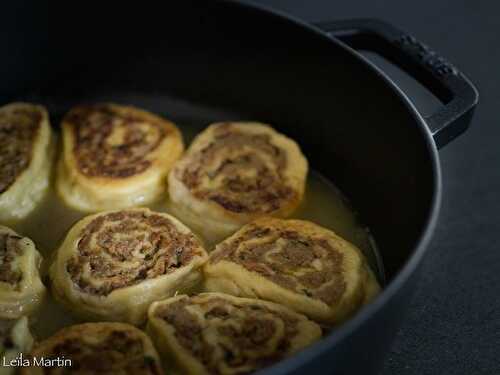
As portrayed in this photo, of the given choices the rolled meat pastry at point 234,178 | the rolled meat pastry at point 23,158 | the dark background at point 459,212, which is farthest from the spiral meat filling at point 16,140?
the dark background at point 459,212

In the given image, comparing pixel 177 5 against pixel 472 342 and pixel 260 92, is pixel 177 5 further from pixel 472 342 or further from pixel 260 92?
pixel 472 342

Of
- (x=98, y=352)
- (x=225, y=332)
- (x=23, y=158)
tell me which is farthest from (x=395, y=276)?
(x=23, y=158)

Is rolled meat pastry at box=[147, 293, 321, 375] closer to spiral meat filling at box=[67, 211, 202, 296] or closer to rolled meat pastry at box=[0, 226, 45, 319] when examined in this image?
spiral meat filling at box=[67, 211, 202, 296]

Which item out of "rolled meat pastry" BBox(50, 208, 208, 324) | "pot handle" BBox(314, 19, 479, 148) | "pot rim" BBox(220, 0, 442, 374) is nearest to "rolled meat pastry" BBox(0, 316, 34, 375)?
"rolled meat pastry" BBox(50, 208, 208, 324)

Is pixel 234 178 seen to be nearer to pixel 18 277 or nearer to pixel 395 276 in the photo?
pixel 18 277

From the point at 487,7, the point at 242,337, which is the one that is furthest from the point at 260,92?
the point at 487,7

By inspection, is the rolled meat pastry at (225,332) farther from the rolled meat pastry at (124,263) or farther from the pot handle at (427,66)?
the pot handle at (427,66)
